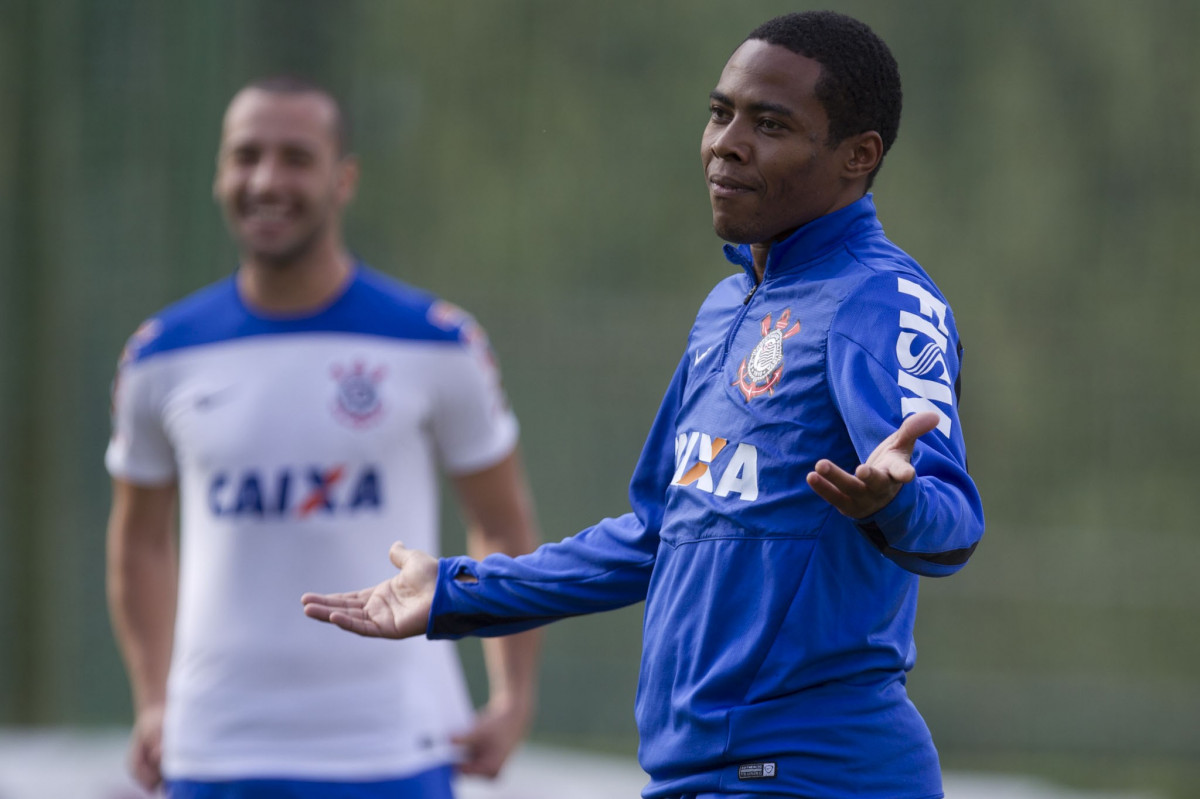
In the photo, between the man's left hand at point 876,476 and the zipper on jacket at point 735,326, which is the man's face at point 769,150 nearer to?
the zipper on jacket at point 735,326

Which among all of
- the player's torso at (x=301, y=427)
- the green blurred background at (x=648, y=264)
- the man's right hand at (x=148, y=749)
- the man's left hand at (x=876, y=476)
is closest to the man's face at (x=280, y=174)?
the player's torso at (x=301, y=427)

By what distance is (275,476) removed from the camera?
3.97 metres

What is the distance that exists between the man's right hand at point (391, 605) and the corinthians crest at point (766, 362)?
0.60 meters

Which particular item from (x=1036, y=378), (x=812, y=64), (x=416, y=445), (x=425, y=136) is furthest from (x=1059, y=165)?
(x=812, y=64)

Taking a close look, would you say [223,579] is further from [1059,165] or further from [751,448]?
[1059,165]

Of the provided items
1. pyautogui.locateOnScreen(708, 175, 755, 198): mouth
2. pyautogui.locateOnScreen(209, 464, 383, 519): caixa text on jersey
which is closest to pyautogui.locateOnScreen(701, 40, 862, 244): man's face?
pyautogui.locateOnScreen(708, 175, 755, 198): mouth

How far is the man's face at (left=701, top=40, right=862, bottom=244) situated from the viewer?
2.39m

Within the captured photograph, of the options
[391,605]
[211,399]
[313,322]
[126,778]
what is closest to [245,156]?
[313,322]

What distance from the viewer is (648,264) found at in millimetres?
9750

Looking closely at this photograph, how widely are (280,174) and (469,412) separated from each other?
0.77 metres

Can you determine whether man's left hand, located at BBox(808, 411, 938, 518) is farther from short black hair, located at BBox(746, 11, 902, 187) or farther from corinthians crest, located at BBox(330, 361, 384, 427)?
corinthians crest, located at BBox(330, 361, 384, 427)

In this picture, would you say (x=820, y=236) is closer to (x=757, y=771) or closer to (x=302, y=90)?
(x=757, y=771)

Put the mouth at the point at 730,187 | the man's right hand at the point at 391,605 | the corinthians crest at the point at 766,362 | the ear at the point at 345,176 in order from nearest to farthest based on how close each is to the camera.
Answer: the corinthians crest at the point at 766,362
the mouth at the point at 730,187
the man's right hand at the point at 391,605
the ear at the point at 345,176

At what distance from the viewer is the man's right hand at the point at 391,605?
8.37 ft
